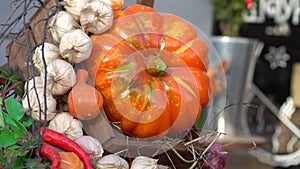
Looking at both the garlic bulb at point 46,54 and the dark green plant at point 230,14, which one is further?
the dark green plant at point 230,14

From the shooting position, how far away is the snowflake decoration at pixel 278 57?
447 centimetres

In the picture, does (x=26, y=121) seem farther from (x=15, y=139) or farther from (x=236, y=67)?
(x=236, y=67)

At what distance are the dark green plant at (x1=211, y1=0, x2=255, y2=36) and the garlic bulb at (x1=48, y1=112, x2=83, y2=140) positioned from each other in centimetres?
342

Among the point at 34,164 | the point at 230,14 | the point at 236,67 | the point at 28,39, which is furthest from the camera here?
the point at 230,14

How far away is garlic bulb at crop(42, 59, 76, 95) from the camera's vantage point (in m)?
0.97

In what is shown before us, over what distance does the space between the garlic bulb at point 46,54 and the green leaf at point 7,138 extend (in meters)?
0.13

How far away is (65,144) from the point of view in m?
0.94

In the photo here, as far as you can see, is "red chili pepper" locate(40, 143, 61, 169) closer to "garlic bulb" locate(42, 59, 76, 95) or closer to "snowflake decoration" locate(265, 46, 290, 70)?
"garlic bulb" locate(42, 59, 76, 95)

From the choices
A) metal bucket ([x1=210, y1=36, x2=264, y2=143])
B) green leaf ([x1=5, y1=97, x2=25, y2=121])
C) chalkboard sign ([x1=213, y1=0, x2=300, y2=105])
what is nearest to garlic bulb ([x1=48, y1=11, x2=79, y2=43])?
green leaf ([x1=5, y1=97, x2=25, y2=121])

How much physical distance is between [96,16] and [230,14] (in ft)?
11.2

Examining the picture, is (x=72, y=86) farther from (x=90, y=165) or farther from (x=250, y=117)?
(x=250, y=117)

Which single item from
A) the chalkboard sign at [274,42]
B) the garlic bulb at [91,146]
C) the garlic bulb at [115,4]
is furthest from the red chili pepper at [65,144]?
the chalkboard sign at [274,42]

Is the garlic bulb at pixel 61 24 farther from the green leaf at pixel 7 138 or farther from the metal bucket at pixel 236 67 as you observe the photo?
the metal bucket at pixel 236 67

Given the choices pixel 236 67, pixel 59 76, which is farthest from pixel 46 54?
pixel 236 67
